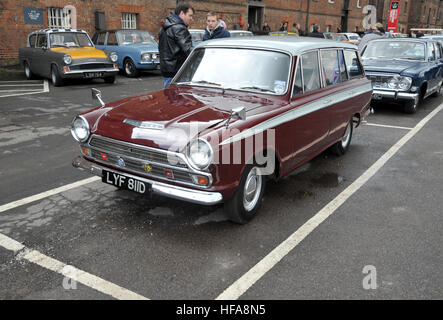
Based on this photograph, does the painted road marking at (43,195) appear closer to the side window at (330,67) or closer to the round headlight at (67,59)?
the side window at (330,67)

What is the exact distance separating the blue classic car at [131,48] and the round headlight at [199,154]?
12159 mm

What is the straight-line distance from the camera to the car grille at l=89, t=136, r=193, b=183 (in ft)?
11.5

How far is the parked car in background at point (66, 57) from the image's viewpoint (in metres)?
12.3

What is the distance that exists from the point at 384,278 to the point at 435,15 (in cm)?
6801

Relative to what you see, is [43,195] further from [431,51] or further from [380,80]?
[431,51]

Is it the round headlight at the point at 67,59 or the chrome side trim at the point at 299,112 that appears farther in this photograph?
the round headlight at the point at 67,59

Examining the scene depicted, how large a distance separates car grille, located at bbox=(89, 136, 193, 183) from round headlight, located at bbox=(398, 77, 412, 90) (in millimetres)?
7409

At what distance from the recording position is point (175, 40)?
638cm

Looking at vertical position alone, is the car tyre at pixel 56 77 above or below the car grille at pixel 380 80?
below

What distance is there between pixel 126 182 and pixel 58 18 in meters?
17.2

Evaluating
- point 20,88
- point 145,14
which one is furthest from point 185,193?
point 145,14

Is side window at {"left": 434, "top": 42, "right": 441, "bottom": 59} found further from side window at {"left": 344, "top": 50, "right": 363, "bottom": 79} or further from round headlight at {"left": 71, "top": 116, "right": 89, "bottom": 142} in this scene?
round headlight at {"left": 71, "top": 116, "right": 89, "bottom": 142}

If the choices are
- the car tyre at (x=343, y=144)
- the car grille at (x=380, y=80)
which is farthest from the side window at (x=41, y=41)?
the car tyre at (x=343, y=144)

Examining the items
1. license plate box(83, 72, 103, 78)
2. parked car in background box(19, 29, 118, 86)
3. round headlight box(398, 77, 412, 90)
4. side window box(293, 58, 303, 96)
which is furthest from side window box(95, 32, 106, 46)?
side window box(293, 58, 303, 96)
